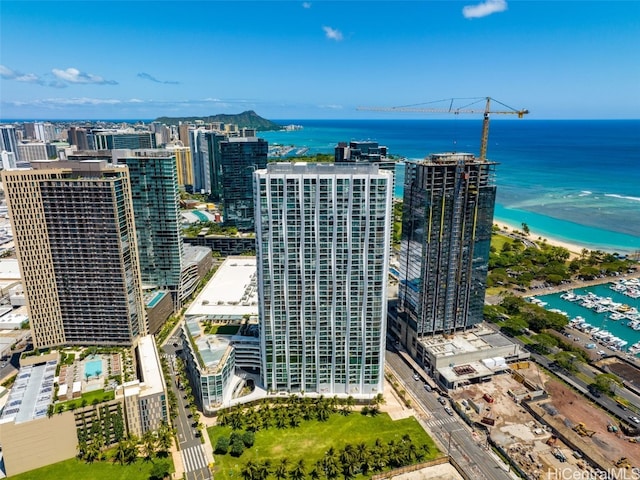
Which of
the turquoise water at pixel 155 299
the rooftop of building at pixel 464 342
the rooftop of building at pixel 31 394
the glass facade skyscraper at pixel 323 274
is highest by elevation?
the glass facade skyscraper at pixel 323 274

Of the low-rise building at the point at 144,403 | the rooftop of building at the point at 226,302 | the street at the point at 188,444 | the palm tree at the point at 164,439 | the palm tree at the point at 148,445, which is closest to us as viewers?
the street at the point at 188,444

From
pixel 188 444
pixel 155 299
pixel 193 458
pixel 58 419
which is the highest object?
pixel 155 299

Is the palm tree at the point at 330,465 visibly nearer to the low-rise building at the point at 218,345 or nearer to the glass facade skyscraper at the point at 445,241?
the low-rise building at the point at 218,345

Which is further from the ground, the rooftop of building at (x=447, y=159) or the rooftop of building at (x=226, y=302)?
the rooftop of building at (x=447, y=159)

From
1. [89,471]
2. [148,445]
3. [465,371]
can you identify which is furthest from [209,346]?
[465,371]

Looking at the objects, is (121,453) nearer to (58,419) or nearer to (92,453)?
(92,453)

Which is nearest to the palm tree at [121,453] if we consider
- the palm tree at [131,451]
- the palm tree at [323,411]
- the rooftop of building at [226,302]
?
the palm tree at [131,451]

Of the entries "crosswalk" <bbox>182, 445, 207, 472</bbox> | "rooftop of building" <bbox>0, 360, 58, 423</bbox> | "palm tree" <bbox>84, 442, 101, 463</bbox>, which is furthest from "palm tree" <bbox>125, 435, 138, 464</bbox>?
"rooftop of building" <bbox>0, 360, 58, 423</bbox>
